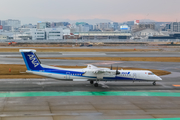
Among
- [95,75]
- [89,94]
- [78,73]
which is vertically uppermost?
[78,73]

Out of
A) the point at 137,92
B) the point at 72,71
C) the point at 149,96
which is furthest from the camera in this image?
the point at 72,71

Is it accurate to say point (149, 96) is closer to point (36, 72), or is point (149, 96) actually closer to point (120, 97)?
point (120, 97)

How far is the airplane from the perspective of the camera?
3378 cm

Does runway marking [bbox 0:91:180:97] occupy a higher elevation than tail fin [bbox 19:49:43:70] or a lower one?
lower

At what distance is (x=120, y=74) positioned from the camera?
36.2 metres

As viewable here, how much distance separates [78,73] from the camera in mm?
35188

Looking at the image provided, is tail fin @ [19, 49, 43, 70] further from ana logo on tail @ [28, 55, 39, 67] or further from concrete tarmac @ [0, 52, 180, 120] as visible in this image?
concrete tarmac @ [0, 52, 180, 120]

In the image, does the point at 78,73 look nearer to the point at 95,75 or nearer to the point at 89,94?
the point at 95,75

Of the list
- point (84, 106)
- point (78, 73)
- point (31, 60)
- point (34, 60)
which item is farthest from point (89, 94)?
point (31, 60)

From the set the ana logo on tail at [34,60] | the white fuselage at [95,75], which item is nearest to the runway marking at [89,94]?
the white fuselage at [95,75]

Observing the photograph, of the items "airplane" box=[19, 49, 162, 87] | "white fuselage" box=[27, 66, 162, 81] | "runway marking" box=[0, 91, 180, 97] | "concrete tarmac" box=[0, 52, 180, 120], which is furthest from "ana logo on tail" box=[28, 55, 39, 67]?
"runway marking" box=[0, 91, 180, 97]

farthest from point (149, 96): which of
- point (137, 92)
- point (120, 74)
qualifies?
point (120, 74)

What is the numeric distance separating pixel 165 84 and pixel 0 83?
27.9m

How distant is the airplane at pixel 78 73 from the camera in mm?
33781
